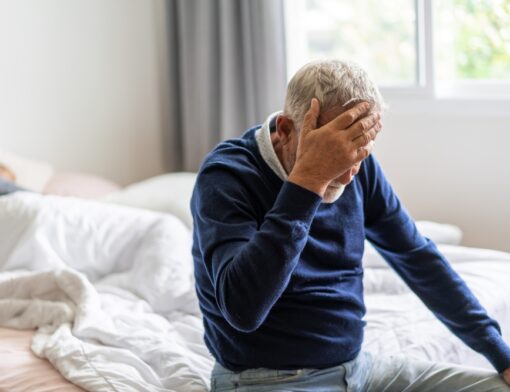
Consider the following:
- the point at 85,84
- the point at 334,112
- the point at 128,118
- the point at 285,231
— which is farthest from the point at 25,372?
the point at 128,118

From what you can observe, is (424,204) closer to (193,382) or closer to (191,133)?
(191,133)

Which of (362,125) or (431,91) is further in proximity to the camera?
(431,91)

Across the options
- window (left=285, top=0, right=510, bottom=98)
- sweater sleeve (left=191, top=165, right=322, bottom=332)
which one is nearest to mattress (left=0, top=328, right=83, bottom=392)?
sweater sleeve (left=191, top=165, right=322, bottom=332)

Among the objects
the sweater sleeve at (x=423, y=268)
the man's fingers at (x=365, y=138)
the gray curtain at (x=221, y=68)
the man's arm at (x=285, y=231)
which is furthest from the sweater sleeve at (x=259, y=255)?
the gray curtain at (x=221, y=68)

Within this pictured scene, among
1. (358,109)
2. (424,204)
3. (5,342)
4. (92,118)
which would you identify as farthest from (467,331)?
(92,118)

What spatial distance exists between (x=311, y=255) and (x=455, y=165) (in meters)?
1.60

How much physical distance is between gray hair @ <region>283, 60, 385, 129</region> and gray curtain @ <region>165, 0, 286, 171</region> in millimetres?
1869

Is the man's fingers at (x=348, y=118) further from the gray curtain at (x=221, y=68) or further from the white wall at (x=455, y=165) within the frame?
the gray curtain at (x=221, y=68)

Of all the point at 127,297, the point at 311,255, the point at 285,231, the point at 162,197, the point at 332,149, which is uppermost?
the point at 332,149

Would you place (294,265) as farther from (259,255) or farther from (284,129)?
(284,129)

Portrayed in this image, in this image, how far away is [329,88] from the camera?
1.32 meters

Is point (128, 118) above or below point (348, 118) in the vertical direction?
below

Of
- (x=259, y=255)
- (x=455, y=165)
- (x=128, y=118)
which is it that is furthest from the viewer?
(x=128, y=118)

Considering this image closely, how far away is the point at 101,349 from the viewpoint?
5.85 ft
